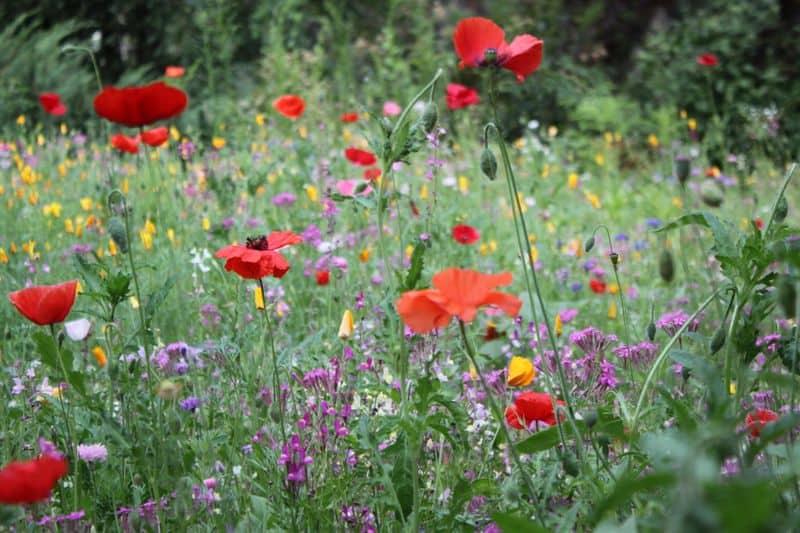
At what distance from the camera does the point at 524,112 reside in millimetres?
7898

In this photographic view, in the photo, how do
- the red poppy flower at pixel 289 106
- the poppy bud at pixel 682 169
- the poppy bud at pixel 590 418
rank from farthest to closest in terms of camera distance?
the red poppy flower at pixel 289 106, the poppy bud at pixel 682 169, the poppy bud at pixel 590 418

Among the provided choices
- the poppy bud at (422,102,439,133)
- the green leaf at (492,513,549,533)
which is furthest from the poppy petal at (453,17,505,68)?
the green leaf at (492,513,549,533)

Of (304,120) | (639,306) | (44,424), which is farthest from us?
(304,120)

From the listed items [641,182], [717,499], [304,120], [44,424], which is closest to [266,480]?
[44,424]

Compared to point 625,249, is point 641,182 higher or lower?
lower

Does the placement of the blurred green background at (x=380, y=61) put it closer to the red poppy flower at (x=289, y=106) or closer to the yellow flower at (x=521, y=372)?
the red poppy flower at (x=289, y=106)

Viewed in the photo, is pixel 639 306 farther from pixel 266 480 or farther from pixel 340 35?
pixel 340 35

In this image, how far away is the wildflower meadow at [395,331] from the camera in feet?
3.93

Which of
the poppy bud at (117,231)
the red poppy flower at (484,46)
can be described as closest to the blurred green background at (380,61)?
the red poppy flower at (484,46)

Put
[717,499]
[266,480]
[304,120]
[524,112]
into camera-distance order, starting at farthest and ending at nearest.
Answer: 1. [524,112]
2. [304,120]
3. [266,480]
4. [717,499]

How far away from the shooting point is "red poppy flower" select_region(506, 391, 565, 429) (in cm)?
136

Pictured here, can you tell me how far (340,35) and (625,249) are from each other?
428 cm

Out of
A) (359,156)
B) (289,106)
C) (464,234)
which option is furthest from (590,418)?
(289,106)

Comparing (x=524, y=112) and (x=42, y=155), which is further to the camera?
(x=524, y=112)
